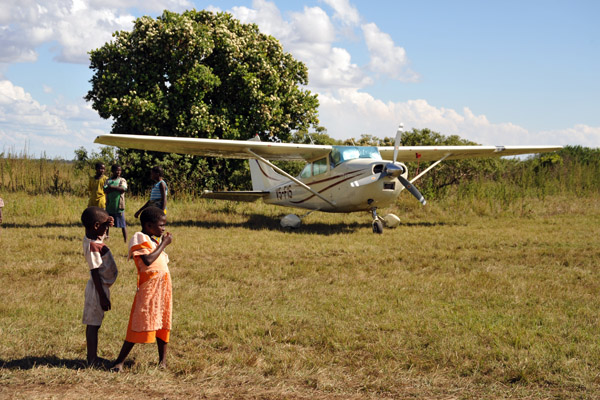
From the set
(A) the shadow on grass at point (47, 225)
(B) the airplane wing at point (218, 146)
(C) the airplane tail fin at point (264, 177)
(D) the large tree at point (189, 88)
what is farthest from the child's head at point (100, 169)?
(D) the large tree at point (189, 88)

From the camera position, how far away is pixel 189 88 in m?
20.0

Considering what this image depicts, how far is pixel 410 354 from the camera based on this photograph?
446 cm

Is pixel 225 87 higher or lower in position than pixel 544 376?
higher

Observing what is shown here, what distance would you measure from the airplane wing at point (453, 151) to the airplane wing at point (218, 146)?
2.54 meters

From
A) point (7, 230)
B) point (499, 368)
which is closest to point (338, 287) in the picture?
point (499, 368)

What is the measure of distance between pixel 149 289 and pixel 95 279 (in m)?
0.45

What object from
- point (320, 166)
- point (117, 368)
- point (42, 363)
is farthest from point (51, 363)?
point (320, 166)

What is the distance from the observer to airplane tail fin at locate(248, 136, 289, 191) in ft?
53.6

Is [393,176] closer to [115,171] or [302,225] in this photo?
[302,225]

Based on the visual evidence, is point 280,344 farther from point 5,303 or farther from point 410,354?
point 5,303

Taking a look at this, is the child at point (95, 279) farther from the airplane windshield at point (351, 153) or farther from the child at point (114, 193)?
the airplane windshield at point (351, 153)

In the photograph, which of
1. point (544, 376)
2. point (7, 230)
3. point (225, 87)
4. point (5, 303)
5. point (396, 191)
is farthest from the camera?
point (225, 87)

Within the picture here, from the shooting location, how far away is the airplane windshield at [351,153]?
1332cm

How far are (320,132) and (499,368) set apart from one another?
81.1 ft
